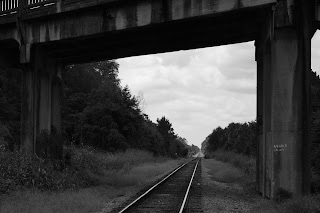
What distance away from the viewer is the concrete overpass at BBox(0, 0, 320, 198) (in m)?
13.1

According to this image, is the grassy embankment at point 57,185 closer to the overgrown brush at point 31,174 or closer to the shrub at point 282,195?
the overgrown brush at point 31,174

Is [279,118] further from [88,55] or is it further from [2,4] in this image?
[2,4]

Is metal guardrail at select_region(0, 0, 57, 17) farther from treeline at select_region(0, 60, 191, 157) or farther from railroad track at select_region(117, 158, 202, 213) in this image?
treeline at select_region(0, 60, 191, 157)

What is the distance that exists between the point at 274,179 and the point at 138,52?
367 inches

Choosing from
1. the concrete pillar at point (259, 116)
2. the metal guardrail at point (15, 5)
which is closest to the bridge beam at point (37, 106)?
the metal guardrail at point (15, 5)

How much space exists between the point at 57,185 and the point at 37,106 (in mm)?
4485

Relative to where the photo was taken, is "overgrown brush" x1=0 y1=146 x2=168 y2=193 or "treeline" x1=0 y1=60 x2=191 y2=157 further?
"treeline" x1=0 y1=60 x2=191 y2=157

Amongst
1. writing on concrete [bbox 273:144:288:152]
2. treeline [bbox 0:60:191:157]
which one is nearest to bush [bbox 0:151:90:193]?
writing on concrete [bbox 273:144:288:152]

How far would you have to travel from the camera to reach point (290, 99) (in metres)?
13.2

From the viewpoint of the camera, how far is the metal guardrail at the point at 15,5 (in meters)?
17.6

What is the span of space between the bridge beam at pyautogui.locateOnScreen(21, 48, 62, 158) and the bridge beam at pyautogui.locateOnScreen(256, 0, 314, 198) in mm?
10254

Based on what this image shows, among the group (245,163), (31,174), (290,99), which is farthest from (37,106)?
(245,163)

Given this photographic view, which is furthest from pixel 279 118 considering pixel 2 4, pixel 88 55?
pixel 2 4

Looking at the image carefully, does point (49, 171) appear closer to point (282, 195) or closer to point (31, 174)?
point (31, 174)
